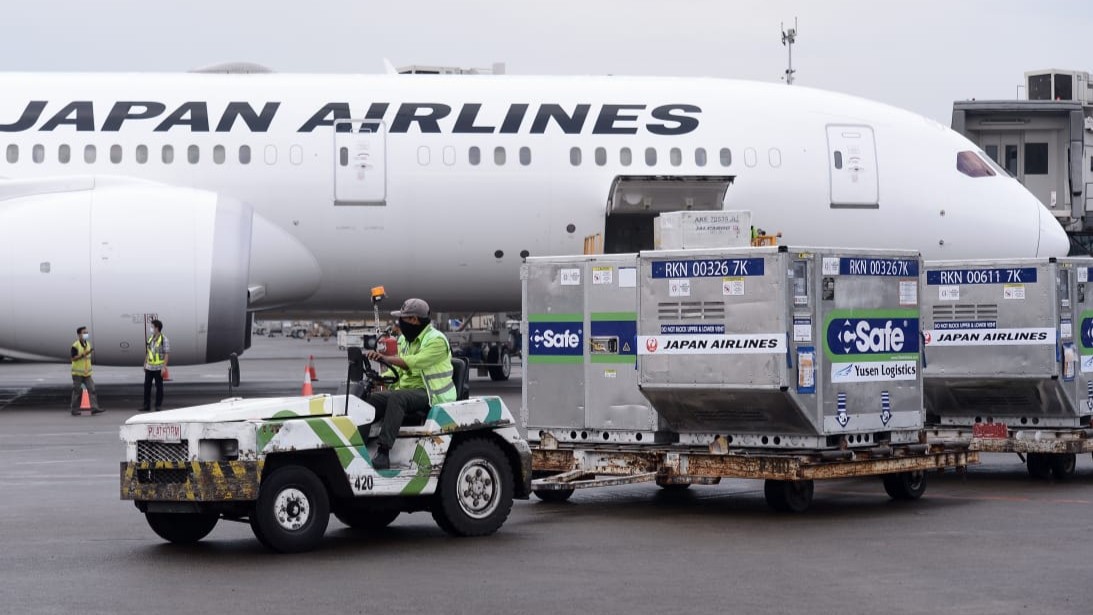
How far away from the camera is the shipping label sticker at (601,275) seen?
1420 cm

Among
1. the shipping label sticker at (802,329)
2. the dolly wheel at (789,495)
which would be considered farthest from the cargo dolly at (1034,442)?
the shipping label sticker at (802,329)

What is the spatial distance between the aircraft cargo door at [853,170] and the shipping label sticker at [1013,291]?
10886mm

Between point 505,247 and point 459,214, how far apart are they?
3.40 ft

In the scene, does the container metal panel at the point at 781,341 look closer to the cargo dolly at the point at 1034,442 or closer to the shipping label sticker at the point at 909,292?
the shipping label sticker at the point at 909,292

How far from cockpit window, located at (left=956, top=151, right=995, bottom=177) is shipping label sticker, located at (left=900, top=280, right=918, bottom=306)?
14.1 metres

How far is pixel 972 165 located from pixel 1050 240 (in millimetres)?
1912

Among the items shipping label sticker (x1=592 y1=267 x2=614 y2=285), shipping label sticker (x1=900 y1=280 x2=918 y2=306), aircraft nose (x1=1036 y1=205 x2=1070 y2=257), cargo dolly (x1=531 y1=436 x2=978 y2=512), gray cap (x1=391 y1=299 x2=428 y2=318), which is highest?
aircraft nose (x1=1036 y1=205 x2=1070 y2=257)

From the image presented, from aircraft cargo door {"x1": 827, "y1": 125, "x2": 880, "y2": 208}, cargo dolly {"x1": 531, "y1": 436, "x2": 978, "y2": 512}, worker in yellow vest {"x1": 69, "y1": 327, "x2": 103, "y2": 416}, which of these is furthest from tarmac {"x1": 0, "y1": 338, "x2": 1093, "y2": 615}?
aircraft cargo door {"x1": 827, "y1": 125, "x2": 880, "y2": 208}

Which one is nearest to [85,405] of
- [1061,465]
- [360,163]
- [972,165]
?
[360,163]

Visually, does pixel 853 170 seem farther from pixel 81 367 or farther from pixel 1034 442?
pixel 81 367

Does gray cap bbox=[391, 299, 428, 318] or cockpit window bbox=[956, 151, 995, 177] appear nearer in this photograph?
gray cap bbox=[391, 299, 428, 318]

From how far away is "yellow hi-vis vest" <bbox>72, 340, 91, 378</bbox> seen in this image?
24.6 meters

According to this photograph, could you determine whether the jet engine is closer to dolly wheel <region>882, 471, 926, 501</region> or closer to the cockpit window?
the cockpit window

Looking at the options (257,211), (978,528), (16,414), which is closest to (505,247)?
(257,211)
